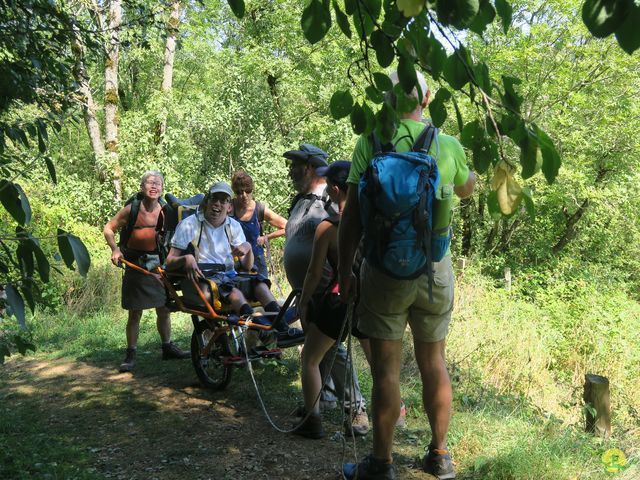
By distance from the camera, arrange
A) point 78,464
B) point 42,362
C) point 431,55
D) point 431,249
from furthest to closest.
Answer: point 42,362 < point 78,464 < point 431,249 < point 431,55

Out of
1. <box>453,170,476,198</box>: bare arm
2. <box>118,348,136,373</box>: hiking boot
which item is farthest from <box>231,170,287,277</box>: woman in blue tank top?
<box>453,170,476,198</box>: bare arm

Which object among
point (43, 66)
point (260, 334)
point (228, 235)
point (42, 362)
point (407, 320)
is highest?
point (43, 66)

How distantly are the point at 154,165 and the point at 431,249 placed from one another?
12.9 meters

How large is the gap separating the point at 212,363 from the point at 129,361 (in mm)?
1262

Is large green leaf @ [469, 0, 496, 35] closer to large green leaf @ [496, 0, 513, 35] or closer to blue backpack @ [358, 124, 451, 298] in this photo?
large green leaf @ [496, 0, 513, 35]

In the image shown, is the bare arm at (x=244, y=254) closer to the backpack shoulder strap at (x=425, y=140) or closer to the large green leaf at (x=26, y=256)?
the backpack shoulder strap at (x=425, y=140)

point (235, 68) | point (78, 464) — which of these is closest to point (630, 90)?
point (235, 68)

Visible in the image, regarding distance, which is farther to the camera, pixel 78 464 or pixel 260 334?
pixel 260 334

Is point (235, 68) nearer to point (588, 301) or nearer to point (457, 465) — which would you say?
point (588, 301)

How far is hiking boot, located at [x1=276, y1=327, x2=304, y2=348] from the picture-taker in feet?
15.4

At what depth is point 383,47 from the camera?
1705mm

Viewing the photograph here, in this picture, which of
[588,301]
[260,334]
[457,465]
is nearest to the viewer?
[457,465]

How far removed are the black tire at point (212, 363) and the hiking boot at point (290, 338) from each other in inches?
25.7

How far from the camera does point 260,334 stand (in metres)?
4.94
